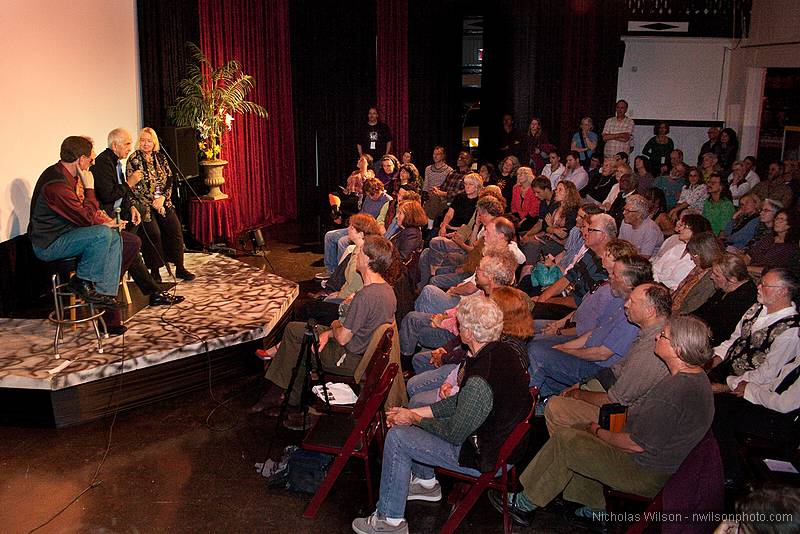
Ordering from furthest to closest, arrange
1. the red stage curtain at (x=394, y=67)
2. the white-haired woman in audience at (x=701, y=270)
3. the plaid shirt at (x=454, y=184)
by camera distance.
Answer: the red stage curtain at (x=394, y=67), the plaid shirt at (x=454, y=184), the white-haired woman in audience at (x=701, y=270)

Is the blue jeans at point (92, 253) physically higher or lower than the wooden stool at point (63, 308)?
higher

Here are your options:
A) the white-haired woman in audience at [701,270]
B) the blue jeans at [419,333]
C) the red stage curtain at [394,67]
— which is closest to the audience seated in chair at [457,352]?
the blue jeans at [419,333]

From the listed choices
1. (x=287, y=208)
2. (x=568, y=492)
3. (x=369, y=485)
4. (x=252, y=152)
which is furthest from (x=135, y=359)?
(x=287, y=208)

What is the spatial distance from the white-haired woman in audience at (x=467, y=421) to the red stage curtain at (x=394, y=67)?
28.5 ft

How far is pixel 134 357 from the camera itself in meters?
4.90

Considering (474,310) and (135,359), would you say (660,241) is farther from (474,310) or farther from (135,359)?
(135,359)

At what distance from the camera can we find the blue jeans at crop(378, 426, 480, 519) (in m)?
3.40

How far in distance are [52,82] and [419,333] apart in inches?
145

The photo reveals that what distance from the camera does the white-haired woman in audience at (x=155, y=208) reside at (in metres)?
6.27

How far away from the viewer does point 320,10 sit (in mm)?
11023

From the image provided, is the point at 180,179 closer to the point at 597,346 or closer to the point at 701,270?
the point at 597,346

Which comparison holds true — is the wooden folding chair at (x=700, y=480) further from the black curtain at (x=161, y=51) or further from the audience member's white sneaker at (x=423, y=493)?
the black curtain at (x=161, y=51)

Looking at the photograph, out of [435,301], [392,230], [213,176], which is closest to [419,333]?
[435,301]

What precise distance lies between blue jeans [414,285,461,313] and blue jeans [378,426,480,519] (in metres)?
1.99
